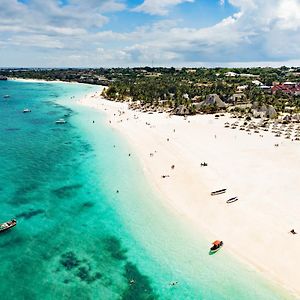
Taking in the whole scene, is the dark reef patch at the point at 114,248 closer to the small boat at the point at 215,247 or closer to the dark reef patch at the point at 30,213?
the small boat at the point at 215,247

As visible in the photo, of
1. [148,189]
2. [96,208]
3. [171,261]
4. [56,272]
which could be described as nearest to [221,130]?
[148,189]

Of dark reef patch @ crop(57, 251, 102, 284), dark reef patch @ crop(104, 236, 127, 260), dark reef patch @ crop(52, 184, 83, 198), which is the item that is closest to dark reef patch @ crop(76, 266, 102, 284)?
dark reef patch @ crop(57, 251, 102, 284)

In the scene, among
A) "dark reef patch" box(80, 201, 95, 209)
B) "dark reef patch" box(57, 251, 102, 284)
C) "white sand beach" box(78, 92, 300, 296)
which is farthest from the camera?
"dark reef patch" box(80, 201, 95, 209)

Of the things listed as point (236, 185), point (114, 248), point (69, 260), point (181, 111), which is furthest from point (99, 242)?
point (181, 111)

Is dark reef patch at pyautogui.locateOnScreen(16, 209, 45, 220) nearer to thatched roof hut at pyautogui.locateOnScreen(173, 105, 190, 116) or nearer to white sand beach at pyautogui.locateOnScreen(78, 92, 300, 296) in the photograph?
white sand beach at pyautogui.locateOnScreen(78, 92, 300, 296)

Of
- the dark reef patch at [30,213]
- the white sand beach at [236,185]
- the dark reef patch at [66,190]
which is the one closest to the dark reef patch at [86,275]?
the white sand beach at [236,185]

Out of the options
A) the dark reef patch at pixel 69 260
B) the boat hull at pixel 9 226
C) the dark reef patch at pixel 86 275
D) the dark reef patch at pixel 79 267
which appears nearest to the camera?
the dark reef patch at pixel 86 275

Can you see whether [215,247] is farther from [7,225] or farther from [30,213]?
[30,213]
